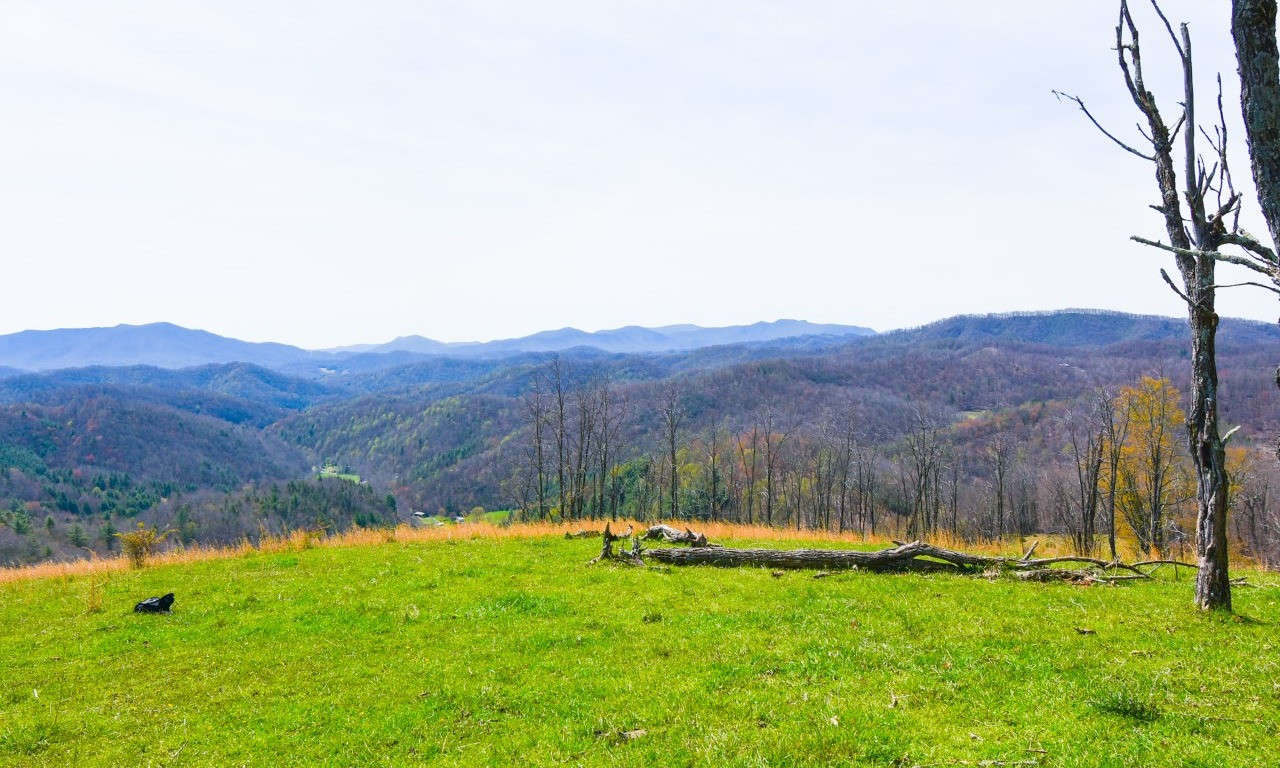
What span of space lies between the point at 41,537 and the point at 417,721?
165 metres

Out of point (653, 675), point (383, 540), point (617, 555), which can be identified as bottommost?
point (383, 540)

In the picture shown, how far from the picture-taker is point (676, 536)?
22.0 m

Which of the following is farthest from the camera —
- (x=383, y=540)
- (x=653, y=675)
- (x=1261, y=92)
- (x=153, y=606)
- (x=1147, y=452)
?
(x=1147, y=452)

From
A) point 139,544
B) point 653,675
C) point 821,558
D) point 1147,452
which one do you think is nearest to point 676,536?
point 821,558

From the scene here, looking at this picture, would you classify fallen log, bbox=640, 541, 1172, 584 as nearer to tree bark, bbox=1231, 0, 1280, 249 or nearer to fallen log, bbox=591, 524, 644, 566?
fallen log, bbox=591, 524, 644, 566

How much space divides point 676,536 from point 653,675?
12.1 metres

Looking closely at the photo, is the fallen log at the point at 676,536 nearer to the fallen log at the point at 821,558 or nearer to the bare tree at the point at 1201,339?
the fallen log at the point at 821,558

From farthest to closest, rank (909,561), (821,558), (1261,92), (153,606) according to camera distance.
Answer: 1. (821,558)
2. (909,561)
3. (153,606)
4. (1261,92)

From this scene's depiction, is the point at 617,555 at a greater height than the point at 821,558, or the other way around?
the point at 821,558

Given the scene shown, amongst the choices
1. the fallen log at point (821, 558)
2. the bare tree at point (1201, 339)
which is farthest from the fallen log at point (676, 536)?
the bare tree at point (1201, 339)

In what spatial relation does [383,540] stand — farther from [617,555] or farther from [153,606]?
[617,555]

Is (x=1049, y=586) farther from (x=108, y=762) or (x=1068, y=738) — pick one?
(x=108, y=762)

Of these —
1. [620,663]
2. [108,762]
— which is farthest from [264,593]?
[620,663]

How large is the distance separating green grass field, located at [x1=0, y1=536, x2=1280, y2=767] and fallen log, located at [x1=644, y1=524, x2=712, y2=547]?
4.00m
